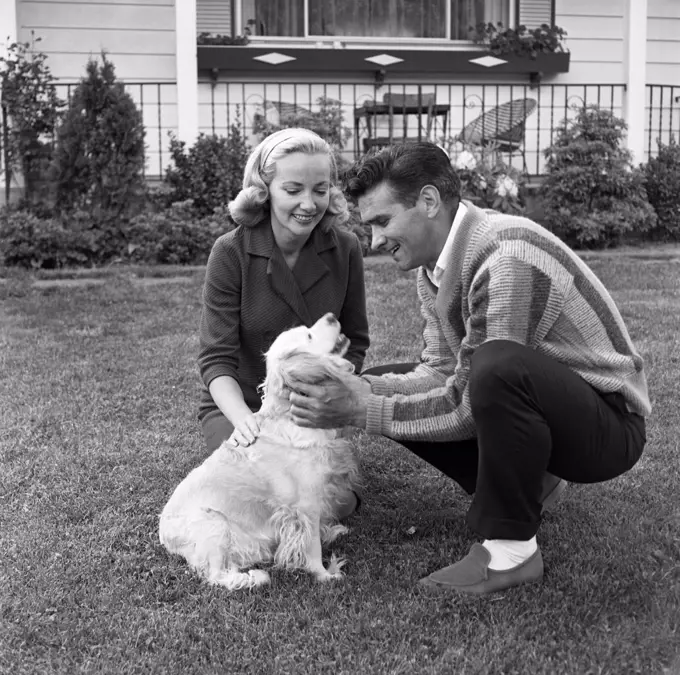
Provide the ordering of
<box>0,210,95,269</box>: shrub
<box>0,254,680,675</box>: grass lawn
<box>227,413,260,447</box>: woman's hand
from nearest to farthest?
<box>0,254,680,675</box>: grass lawn < <box>227,413,260,447</box>: woman's hand < <box>0,210,95,269</box>: shrub

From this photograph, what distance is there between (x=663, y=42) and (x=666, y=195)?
2.94 meters

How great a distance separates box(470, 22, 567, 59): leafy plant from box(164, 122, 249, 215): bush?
3.62 metres

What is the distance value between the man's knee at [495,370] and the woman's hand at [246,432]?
839 mm

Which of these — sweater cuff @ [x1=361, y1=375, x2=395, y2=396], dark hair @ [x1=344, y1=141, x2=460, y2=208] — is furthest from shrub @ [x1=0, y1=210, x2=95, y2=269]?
dark hair @ [x1=344, y1=141, x2=460, y2=208]

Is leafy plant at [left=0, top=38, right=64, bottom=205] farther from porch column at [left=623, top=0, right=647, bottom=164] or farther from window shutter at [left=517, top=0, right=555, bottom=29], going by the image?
porch column at [left=623, top=0, right=647, bottom=164]

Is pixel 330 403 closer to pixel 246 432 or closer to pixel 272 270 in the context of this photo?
pixel 246 432

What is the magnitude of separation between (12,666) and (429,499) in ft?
6.13

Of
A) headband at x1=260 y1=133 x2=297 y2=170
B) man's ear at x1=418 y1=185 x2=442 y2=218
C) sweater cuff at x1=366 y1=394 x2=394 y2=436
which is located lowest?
sweater cuff at x1=366 y1=394 x2=394 y2=436

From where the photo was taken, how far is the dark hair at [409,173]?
300 centimetres

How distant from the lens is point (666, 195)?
1054 cm

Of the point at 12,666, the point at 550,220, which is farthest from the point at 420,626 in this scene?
the point at 550,220

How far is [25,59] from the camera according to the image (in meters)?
10.1

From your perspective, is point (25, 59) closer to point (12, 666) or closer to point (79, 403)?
point (79, 403)

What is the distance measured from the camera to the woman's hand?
3254mm
